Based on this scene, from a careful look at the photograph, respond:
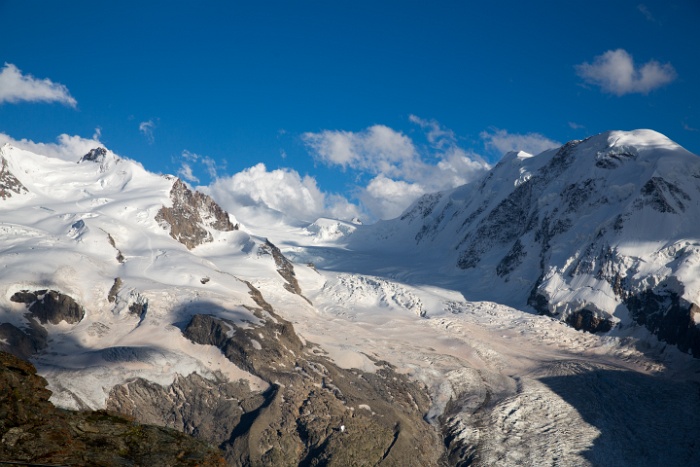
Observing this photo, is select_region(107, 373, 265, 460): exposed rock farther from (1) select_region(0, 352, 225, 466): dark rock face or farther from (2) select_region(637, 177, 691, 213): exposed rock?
(2) select_region(637, 177, 691, 213): exposed rock

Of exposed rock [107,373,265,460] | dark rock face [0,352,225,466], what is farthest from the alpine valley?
dark rock face [0,352,225,466]

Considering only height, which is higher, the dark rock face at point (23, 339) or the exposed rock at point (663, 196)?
the exposed rock at point (663, 196)

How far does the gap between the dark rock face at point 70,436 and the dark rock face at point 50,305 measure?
129 metres

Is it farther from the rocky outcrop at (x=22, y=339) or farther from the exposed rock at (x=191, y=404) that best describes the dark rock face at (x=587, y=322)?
the rocky outcrop at (x=22, y=339)

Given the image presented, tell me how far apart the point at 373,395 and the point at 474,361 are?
113 feet

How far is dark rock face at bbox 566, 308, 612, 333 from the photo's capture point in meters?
174

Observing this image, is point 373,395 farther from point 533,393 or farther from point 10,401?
point 10,401

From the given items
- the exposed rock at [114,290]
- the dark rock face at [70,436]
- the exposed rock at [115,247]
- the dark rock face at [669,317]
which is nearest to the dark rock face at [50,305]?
the exposed rock at [114,290]

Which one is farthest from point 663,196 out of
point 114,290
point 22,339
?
point 22,339

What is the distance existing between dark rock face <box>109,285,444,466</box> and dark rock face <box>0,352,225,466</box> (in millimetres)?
80273

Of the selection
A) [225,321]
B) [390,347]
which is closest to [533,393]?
[390,347]

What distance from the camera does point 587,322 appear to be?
17762cm

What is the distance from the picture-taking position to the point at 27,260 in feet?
508

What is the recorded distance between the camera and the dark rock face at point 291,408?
104 metres
